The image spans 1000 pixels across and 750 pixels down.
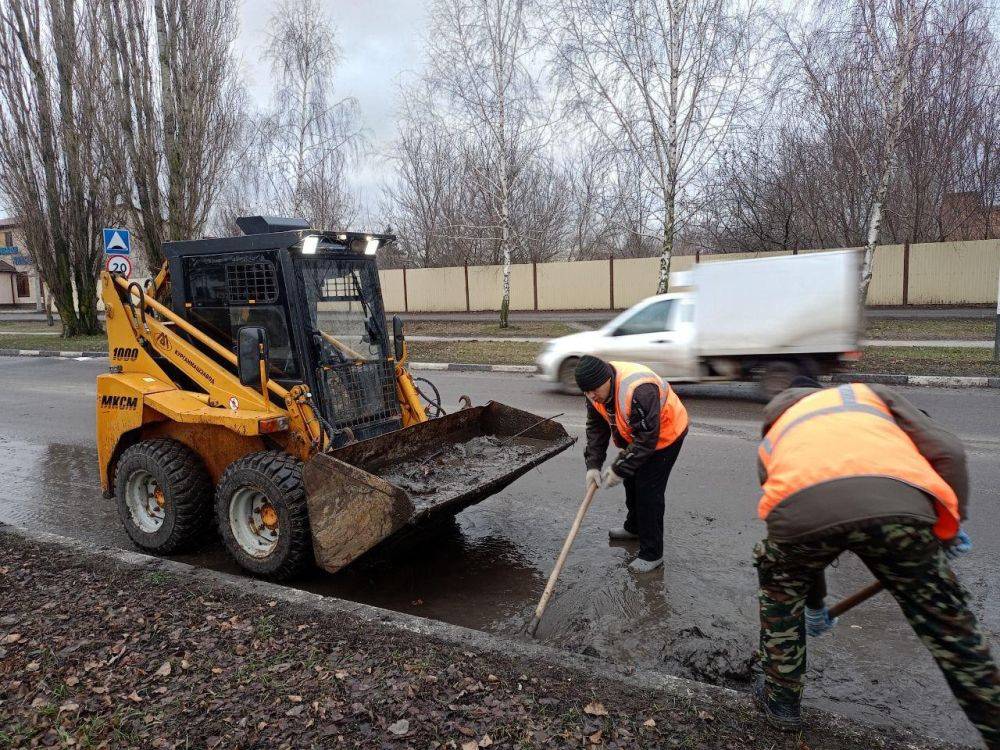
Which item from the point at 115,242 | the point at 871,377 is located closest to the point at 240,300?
the point at 115,242

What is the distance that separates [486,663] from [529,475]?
346 centimetres

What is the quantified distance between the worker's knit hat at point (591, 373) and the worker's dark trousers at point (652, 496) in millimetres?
599

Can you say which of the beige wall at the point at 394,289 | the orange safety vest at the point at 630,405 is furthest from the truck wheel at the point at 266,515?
the beige wall at the point at 394,289

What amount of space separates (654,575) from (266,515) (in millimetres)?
2559

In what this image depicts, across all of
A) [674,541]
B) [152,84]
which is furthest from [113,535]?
[152,84]

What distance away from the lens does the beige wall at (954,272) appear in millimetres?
21688

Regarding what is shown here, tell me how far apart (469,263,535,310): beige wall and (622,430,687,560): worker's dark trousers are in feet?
79.6

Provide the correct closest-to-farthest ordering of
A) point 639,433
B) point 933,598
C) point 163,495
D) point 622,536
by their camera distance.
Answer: point 933,598
point 639,433
point 163,495
point 622,536

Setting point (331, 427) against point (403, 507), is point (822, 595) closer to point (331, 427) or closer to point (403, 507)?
point (403, 507)

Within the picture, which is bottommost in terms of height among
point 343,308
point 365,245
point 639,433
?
point 639,433

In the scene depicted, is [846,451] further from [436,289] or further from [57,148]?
[436,289]

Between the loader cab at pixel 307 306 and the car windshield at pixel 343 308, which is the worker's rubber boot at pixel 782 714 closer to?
the loader cab at pixel 307 306

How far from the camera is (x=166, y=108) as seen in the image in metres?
18.9

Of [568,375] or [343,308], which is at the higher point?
[343,308]
